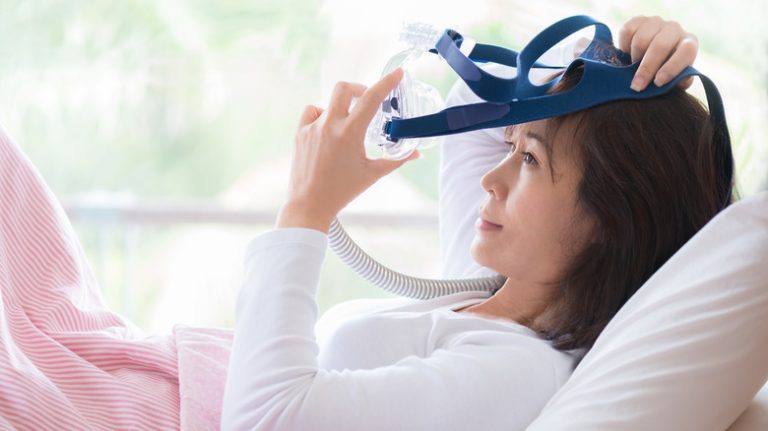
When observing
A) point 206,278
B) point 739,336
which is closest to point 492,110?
point 739,336

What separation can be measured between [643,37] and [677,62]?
7cm

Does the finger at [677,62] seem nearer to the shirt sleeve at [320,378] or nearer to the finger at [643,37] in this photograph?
the finger at [643,37]

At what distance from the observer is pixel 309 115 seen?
1.29 m

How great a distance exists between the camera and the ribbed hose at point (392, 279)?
1449mm

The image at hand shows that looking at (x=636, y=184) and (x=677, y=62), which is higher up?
(x=677, y=62)

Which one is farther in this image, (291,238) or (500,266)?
(500,266)

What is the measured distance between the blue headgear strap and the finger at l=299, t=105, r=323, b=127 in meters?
0.11

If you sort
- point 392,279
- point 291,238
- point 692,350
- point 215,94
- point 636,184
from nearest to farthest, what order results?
point 692,350 < point 291,238 < point 636,184 < point 392,279 < point 215,94

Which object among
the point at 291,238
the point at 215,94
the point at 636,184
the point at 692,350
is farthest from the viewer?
the point at 215,94

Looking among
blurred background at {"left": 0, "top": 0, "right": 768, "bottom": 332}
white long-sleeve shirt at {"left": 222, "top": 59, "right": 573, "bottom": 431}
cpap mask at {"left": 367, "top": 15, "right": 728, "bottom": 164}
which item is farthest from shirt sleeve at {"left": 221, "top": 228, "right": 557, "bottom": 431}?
blurred background at {"left": 0, "top": 0, "right": 768, "bottom": 332}

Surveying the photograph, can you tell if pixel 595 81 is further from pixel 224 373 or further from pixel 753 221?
pixel 224 373

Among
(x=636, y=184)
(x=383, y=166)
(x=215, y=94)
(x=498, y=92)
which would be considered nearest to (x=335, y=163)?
(x=383, y=166)

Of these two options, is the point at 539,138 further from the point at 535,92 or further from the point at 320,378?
the point at 320,378

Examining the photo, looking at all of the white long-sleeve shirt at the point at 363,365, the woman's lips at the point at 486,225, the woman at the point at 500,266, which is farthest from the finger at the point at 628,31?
the white long-sleeve shirt at the point at 363,365
